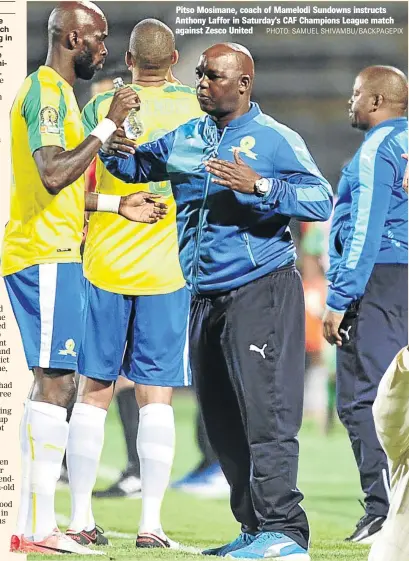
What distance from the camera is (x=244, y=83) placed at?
3.16 m

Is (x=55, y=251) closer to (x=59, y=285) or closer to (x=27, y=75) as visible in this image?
(x=59, y=285)

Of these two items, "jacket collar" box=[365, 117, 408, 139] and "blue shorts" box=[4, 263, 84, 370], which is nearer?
"blue shorts" box=[4, 263, 84, 370]

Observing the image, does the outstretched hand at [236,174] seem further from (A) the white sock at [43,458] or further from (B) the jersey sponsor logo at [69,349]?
(A) the white sock at [43,458]

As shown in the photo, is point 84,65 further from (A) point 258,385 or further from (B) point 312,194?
(A) point 258,385

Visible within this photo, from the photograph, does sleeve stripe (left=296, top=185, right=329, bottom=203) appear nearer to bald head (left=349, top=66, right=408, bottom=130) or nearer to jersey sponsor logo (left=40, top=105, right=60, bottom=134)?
bald head (left=349, top=66, right=408, bottom=130)

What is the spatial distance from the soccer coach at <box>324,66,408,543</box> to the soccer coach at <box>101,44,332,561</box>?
0.14 metres

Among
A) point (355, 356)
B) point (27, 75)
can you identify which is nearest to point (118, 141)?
point (27, 75)

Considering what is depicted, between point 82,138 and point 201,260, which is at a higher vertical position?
point 82,138

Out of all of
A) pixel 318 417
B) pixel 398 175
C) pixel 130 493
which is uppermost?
pixel 398 175

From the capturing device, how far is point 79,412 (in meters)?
3.21

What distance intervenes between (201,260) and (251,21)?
81cm

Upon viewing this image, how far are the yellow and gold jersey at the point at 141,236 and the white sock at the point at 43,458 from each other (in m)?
0.43

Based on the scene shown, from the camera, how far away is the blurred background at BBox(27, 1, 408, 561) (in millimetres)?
3246

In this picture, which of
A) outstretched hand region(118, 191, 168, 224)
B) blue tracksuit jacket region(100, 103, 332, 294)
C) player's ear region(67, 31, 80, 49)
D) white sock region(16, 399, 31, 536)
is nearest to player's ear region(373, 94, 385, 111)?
blue tracksuit jacket region(100, 103, 332, 294)
